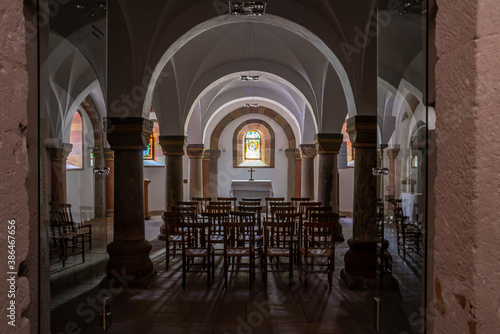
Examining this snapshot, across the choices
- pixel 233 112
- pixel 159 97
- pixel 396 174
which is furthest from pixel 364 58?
pixel 233 112

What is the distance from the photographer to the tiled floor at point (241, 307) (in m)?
2.24

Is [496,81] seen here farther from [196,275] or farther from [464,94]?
[196,275]

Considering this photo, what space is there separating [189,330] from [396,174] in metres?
2.52

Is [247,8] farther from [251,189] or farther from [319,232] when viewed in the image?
[251,189]

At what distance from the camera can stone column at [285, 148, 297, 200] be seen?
1519 centimetres

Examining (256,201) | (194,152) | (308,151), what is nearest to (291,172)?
(308,151)

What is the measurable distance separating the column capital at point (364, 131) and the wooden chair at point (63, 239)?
3894 millimetres

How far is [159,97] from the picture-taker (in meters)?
8.10

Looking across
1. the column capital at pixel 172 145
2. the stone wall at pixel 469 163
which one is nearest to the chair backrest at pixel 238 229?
the column capital at pixel 172 145

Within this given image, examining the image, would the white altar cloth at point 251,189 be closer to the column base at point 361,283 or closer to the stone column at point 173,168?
the stone column at point 173,168

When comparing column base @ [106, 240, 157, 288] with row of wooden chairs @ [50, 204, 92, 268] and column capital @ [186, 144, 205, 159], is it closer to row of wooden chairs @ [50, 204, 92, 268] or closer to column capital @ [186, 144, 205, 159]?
row of wooden chairs @ [50, 204, 92, 268]

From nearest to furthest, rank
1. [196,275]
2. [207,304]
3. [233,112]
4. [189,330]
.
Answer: [189,330] → [207,304] → [196,275] → [233,112]
